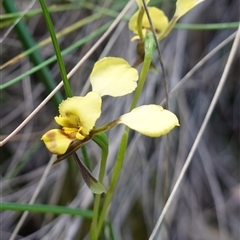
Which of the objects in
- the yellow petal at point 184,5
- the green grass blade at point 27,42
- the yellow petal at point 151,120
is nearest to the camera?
the yellow petal at point 151,120

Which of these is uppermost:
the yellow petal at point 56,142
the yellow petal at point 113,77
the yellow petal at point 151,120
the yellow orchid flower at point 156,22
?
the yellow orchid flower at point 156,22

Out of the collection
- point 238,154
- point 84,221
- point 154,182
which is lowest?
point 84,221

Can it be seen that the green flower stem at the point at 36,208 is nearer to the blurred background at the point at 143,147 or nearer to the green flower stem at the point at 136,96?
the green flower stem at the point at 136,96

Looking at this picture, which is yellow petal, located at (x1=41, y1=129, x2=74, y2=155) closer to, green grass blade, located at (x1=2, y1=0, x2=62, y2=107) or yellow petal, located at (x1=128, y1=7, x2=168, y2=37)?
yellow petal, located at (x1=128, y1=7, x2=168, y2=37)

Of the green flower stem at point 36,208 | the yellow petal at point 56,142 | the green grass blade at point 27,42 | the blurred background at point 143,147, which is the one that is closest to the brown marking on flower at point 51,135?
the yellow petal at point 56,142

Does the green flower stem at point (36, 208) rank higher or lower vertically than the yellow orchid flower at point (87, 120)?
lower

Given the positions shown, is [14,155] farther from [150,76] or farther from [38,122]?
[150,76]

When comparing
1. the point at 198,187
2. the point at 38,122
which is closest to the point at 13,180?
the point at 38,122
